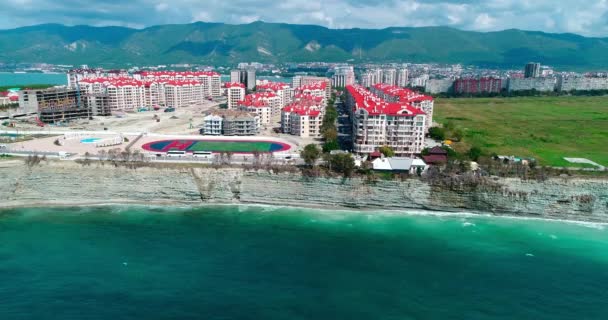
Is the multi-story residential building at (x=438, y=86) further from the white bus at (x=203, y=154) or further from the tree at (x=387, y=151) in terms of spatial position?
the white bus at (x=203, y=154)

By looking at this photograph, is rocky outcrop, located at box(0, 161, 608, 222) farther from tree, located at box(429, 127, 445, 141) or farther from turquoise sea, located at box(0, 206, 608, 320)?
tree, located at box(429, 127, 445, 141)

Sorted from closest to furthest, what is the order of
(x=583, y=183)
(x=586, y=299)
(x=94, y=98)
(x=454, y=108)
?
1. (x=586, y=299)
2. (x=583, y=183)
3. (x=94, y=98)
4. (x=454, y=108)

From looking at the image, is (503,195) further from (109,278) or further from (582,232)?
(109,278)

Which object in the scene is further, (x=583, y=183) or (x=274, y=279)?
(x=583, y=183)

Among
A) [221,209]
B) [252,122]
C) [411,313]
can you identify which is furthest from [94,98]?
[411,313]

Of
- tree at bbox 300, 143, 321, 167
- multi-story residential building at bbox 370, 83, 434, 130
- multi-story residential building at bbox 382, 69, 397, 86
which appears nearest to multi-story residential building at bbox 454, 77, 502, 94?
multi-story residential building at bbox 382, 69, 397, 86

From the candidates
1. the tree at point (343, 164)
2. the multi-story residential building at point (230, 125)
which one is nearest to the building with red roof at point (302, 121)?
the multi-story residential building at point (230, 125)

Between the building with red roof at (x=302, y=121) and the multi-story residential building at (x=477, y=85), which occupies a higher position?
the multi-story residential building at (x=477, y=85)

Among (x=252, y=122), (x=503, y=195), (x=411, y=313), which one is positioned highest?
(x=252, y=122)
